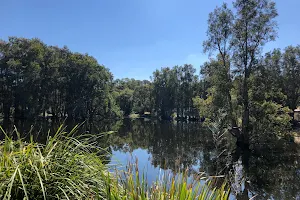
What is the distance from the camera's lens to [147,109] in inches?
2955

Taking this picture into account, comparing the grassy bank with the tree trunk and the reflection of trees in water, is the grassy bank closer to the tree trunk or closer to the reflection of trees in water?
the reflection of trees in water

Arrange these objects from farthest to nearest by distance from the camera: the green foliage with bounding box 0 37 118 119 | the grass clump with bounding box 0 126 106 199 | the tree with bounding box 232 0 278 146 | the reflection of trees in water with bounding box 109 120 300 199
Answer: the green foliage with bounding box 0 37 118 119 → the tree with bounding box 232 0 278 146 → the reflection of trees in water with bounding box 109 120 300 199 → the grass clump with bounding box 0 126 106 199

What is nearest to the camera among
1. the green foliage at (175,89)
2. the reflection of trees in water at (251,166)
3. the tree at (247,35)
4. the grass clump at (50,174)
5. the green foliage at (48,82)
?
the grass clump at (50,174)

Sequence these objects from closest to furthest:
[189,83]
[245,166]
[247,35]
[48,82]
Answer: [245,166] → [247,35] → [48,82] → [189,83]

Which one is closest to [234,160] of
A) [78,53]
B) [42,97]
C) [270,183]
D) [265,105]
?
[270,183]

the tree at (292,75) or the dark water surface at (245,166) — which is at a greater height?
the tree at (292,75)

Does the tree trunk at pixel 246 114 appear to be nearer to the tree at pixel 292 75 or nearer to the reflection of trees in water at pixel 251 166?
the reflection of trees in water at pixel 251 166

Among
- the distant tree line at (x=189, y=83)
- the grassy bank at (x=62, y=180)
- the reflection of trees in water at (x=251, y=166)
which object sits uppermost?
the distant tree line at (x=189, y=83)

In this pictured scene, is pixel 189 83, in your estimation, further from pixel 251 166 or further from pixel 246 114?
pixel 251 166

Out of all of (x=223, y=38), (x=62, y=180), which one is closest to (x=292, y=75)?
(x=223, y=38)

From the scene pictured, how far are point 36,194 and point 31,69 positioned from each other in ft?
121

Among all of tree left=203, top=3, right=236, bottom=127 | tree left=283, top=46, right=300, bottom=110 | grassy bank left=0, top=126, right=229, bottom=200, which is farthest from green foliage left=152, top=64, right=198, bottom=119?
grassy bank left=0, top=126, right=229, bottom=200

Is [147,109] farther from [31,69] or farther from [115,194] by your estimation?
[115,194]

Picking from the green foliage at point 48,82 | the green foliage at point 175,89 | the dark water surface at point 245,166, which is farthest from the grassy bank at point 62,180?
the green foliage at point 175,89
